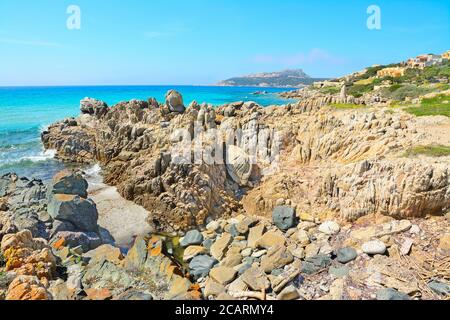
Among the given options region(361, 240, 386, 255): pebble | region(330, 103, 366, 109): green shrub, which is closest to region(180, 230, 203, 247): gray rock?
region(361, 240, 386, 255): pebble

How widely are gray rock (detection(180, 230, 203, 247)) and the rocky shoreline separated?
5 cm

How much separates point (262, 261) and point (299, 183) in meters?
6.02

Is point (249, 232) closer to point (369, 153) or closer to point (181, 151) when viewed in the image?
point (181, 151)

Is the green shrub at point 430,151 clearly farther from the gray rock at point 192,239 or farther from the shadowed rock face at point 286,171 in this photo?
the gray rock at point 192,239

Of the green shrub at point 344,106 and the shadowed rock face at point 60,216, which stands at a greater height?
the green shrub at point 344,106

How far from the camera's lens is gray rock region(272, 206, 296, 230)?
1366 centimetres

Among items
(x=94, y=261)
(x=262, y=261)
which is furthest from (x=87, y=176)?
(x=262, y=261)

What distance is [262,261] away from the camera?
11305mm

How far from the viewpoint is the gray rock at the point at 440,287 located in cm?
879

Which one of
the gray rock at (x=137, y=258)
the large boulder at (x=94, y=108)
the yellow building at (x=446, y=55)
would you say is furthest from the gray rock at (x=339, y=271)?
the yellow building at (x=446, y=55)

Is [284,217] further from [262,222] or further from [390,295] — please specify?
[390,295]

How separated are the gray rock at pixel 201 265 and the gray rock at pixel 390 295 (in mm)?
5535

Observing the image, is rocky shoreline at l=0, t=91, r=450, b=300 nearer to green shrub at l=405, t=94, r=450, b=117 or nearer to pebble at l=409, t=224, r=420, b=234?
pebble at l=409, t=224, r=420, b=234
